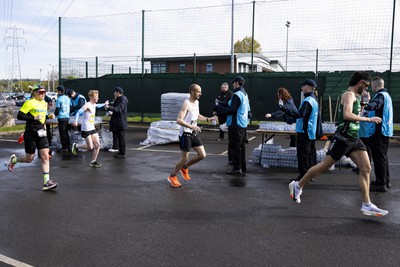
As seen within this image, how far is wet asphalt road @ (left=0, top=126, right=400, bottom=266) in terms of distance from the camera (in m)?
4.43

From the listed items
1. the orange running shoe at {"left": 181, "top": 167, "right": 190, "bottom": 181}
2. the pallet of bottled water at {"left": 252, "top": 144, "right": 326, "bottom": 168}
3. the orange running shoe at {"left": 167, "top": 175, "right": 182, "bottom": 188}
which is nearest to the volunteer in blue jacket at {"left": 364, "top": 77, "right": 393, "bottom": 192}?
the pallet of bottled water at {"left": 252, "top": 144, "right": 326, "bottom": 168}

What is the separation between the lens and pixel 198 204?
255 inches

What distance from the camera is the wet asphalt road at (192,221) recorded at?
14.5 feet

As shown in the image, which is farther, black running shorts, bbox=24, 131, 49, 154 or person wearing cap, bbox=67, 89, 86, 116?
person wearing cap, bbox=67, 89, 86, 116

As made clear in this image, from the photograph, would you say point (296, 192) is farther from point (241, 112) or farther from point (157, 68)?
point (157, 68)

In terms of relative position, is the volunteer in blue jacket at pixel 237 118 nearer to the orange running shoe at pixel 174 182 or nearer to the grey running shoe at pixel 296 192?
the orange running shoe at pixel 174 182

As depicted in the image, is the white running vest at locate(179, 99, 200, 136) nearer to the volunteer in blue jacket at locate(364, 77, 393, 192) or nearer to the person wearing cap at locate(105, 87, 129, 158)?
the volunteer in blue jacket at locate(364, 77, 393, 192)

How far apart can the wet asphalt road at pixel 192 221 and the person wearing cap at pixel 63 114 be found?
8.82ft

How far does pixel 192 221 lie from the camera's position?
5602mm

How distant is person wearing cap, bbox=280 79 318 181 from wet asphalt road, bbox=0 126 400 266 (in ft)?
1.84

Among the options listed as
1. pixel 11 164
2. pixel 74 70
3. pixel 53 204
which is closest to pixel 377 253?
pixel 53 204

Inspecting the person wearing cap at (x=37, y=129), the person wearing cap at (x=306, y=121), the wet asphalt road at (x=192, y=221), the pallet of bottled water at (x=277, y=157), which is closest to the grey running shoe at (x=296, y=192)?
the wet asphalt road at (x=192, y=221)

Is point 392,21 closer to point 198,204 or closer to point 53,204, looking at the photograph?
point 198,204

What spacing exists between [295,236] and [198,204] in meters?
1.86
